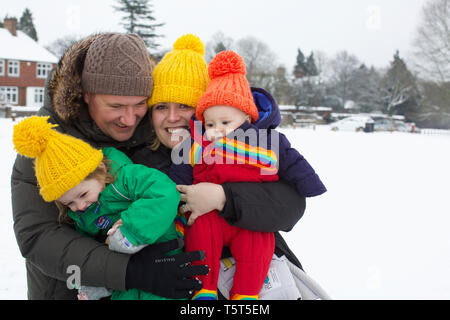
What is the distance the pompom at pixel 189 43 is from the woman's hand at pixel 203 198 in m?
1.07

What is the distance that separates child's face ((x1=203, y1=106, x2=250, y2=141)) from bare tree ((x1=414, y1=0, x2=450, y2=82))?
3558 cm

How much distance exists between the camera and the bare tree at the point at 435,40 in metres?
31.9

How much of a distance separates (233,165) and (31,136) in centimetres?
105

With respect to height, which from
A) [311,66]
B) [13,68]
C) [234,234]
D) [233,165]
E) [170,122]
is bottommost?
[234,234]

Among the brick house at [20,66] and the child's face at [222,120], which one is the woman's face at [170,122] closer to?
the child's face at [222,120]

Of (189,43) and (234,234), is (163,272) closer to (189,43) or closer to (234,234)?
(234,234)

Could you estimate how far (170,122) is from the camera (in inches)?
93.6

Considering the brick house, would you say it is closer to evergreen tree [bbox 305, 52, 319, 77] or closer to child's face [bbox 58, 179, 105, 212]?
child's face [bbox 58, 179, 105, 212]

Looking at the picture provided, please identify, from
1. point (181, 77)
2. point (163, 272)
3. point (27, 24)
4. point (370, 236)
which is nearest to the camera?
point (163, 272)

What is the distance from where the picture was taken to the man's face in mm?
2203

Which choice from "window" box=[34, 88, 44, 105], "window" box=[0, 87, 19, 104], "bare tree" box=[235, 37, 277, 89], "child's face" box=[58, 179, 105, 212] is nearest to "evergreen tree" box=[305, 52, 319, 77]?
"bare tree" box=[235, 37, 277, 89]

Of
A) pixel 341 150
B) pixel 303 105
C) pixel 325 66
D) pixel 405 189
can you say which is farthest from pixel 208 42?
pixel 405 189

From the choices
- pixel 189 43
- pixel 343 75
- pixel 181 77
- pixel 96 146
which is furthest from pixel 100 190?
pixel 343 75

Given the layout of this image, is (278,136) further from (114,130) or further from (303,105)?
(303,105)
